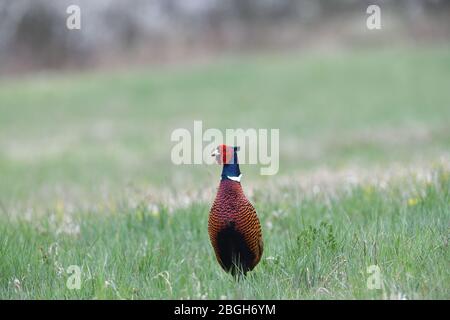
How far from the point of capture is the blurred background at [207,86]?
52.2 ft

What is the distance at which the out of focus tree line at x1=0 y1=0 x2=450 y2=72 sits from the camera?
37.6 meters

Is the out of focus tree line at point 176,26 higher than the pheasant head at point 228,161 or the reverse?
higher

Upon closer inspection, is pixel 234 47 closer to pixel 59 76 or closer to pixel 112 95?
pixel 59 76

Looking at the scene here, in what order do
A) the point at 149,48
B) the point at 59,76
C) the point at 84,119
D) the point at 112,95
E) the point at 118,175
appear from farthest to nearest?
the point at 149,48 < the point at 59,76 < the point at 112,95 < the point at 84,119 < the point at 118,175

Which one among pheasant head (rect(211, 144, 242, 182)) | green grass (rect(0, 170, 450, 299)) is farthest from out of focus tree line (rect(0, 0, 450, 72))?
pheasant head (rect(211, 144, 242, 182))

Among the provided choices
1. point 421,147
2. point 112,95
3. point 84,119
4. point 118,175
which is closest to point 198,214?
point 118,175

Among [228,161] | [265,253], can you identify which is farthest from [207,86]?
[228,161]

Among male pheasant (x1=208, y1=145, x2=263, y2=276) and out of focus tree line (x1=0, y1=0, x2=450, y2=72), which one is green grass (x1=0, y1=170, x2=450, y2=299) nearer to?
male pheasant (x1=208, y1=145, x2=263, y2=276)

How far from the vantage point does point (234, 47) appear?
3878 centimetres

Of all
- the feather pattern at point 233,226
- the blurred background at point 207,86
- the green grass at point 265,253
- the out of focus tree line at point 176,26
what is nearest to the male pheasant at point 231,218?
the feather pattern at point 233,226

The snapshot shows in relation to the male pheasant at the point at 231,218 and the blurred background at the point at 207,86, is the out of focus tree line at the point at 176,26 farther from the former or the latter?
the male pheasant at the point at 231,218

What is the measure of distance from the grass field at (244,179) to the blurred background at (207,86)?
0.11 metres

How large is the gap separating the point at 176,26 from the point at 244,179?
27978mm

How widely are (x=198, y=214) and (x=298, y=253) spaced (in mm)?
1634
